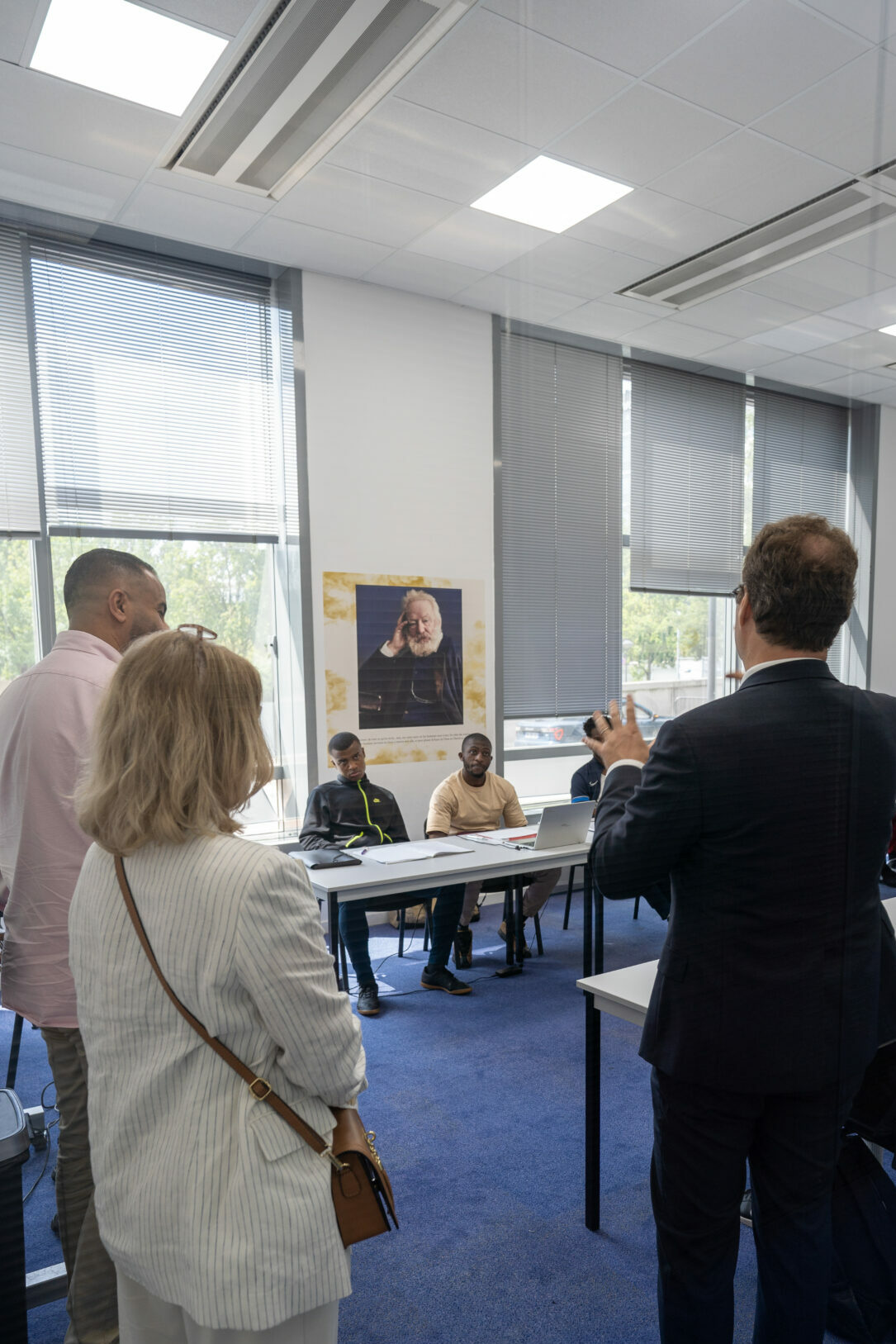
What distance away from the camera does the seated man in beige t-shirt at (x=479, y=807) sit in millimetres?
4070

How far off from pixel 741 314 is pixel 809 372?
46cm

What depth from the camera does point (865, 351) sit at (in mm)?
923

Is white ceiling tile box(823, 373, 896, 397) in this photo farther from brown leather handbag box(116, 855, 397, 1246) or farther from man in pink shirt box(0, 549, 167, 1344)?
man in pink shirt box(0, 549, 167, 1344)

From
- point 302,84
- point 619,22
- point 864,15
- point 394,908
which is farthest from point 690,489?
point 394,908

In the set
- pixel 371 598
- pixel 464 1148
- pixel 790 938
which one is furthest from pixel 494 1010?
pixel 790 938

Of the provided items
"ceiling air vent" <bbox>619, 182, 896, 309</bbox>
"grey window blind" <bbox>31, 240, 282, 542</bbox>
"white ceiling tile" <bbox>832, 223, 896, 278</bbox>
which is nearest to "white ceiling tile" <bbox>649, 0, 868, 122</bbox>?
"ceiling air vent" <bbox>619, 182, 896, 309</bbox>

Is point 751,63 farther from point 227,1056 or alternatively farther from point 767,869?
point 227,1056

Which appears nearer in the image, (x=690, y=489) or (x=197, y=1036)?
(x=197, y=1036)

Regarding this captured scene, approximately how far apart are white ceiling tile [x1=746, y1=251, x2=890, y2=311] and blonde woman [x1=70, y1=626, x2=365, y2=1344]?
805 mm

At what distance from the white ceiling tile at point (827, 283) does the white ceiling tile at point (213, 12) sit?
6.51 feet

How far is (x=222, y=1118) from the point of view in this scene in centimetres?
92

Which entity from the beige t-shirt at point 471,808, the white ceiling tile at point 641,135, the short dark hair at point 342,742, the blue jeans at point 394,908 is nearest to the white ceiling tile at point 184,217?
the white ceiling tile at point 641,135

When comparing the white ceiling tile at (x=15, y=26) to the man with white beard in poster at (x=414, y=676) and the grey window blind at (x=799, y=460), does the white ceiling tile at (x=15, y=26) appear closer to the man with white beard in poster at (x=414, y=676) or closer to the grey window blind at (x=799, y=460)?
the grey window blind at (x=799, y=460)

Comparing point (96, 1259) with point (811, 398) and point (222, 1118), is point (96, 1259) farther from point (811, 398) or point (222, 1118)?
point (811, 398)
